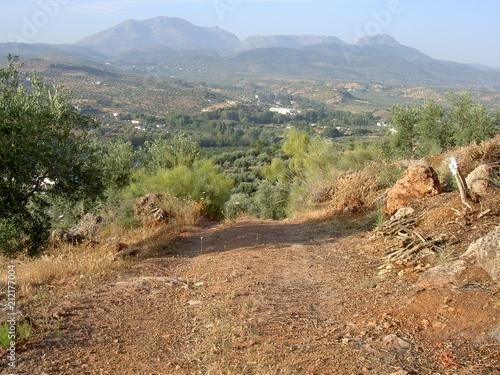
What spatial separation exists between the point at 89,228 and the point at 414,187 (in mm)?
7483

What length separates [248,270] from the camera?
21.5 feet

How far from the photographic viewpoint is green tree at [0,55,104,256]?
7066 mm

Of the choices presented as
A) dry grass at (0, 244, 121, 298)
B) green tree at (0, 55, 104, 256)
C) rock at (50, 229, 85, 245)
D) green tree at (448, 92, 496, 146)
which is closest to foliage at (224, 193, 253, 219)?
rock at (50, 229, 85, 245)

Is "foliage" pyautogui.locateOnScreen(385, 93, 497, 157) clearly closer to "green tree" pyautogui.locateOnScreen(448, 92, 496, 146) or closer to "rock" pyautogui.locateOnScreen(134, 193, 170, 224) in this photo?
"green tree" pyautogui.locateOnScreen(448, 92, 496, 146)

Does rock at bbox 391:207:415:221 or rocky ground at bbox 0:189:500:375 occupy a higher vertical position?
rock at bbox 391:207:415:221

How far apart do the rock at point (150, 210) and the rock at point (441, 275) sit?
6.83 m

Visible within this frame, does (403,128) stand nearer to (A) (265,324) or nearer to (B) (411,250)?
(B) (411,250)

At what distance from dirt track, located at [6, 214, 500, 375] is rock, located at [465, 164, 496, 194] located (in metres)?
2.70

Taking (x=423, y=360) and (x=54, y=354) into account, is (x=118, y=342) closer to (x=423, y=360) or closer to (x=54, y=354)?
(x=54, y=354)

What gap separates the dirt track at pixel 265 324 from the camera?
3.45m

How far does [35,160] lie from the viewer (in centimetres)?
737

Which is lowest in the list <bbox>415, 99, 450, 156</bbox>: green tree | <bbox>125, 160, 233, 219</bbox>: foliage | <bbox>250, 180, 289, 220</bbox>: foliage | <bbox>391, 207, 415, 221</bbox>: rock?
<bbox>250, 180, 289, 220</bbox>: foliage

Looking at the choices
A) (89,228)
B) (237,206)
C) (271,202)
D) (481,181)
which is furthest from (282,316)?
(271,202)

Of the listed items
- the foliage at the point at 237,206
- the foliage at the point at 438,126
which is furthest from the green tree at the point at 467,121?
the foliage at the point at 237,206
